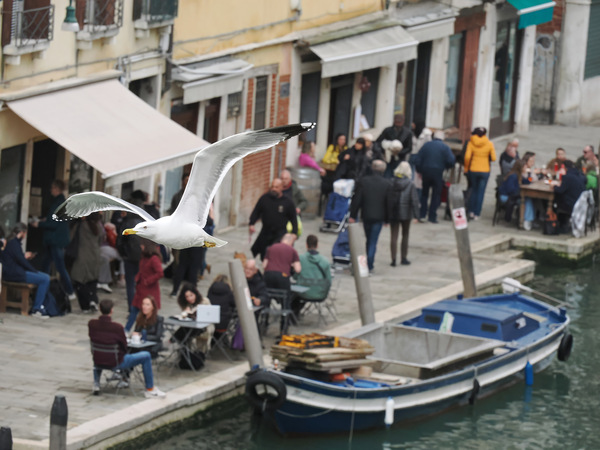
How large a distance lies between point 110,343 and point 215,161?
561cm

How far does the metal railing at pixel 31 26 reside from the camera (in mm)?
19734

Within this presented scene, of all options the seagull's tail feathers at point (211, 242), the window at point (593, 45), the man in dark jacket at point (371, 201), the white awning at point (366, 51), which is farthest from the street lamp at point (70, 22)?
the window at point (593, 45)

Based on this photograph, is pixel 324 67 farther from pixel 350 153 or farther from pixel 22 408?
pixel 22 408

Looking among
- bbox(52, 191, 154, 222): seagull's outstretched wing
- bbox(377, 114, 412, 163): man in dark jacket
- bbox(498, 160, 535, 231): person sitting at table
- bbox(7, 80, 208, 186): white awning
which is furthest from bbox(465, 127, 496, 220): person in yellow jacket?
bbox(52, 191, 154, 222): seagull's outstretched wing

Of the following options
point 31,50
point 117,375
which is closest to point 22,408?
point 117,375

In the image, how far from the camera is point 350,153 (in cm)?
2661

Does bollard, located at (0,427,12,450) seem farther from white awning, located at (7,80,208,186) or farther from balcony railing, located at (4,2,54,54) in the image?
balcony railing, located at (4,2,54,54)

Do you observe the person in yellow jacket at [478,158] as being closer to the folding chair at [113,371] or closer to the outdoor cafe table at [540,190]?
the outdoor cafe table at [540,190]

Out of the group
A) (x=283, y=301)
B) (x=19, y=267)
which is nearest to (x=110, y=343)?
(x=19, y=267)

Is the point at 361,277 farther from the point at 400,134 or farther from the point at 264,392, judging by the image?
the point at 400,134

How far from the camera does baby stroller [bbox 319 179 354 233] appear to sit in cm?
2600

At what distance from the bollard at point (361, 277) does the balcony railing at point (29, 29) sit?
4.70m

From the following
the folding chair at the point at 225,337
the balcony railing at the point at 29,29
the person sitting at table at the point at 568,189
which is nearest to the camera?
the folding chair at the point at 225,337

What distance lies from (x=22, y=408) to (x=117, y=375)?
1.33 metres
